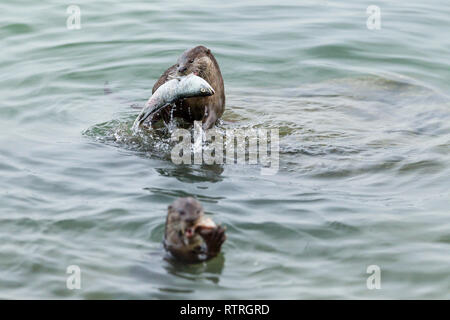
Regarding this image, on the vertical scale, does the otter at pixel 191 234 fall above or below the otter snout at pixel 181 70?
below

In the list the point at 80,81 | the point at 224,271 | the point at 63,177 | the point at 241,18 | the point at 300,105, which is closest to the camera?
the point at 224,271

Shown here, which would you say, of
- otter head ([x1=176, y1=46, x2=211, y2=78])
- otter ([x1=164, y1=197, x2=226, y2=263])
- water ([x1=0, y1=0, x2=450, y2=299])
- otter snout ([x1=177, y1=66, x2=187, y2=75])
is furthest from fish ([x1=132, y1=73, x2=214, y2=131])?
otter ([x1=164, y1=197, x2=226, y2=263])

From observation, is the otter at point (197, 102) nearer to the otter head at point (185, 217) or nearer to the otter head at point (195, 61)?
the otter head at point (195, 61)

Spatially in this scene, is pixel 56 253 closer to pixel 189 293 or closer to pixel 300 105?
pixel 189 293

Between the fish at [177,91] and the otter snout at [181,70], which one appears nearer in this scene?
the fish at [177,91]

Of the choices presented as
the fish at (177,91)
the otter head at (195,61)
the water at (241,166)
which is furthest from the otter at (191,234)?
the otter head at (195,61)

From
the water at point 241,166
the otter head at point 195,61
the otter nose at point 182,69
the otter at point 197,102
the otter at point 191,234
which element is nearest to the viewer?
the otter at point 191,234

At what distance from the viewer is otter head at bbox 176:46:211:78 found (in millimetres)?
7511

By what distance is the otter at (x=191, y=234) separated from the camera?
4.79m

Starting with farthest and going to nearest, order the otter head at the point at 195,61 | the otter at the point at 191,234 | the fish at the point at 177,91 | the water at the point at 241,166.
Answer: the otter head at the point at 195,61 → the fish at the point at 177,91 → the water at the point at 241,166 → the otter at the point at 191,234
